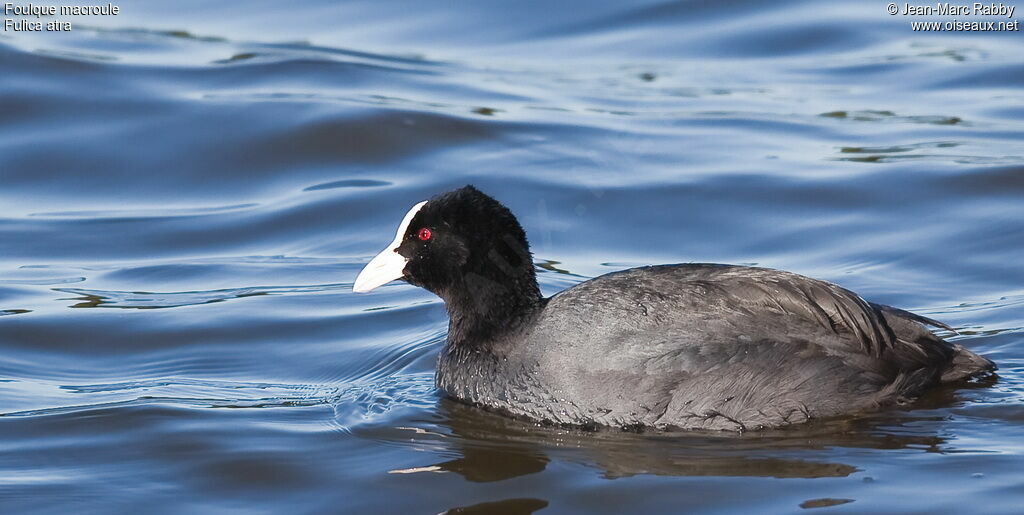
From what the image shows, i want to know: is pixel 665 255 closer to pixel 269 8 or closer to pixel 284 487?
pixel 284 487

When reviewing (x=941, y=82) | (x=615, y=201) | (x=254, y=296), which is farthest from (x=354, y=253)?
(x=941, y=82)

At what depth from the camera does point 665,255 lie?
9688 mm

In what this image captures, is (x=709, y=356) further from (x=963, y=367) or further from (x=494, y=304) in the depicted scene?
(x=963, y=367)

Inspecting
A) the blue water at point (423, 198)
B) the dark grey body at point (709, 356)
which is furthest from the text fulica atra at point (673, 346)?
the blue water at point (423, 198)

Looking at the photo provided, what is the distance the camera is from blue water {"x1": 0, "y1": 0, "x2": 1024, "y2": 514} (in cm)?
632

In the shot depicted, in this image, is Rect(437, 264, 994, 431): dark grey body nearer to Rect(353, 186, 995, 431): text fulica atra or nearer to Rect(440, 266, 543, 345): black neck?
Rect(353, 186, 995, 431): text fulica atra

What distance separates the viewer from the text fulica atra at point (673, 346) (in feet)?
21.6

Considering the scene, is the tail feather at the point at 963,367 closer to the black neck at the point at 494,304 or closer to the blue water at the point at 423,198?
the blue water at the point at 423,198

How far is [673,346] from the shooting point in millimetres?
6586

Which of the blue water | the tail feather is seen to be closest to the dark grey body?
the tail feather

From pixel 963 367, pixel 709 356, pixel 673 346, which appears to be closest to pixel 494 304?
pixel 673 346

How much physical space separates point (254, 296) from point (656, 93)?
210 inches

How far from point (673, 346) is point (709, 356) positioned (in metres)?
0.16

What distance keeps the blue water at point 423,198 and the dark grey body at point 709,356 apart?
0.13 metres
